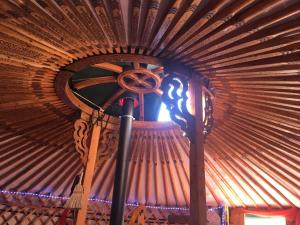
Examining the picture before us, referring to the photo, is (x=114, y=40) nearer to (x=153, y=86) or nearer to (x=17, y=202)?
(x=153, y=86)

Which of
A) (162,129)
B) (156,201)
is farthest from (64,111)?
(156,201)

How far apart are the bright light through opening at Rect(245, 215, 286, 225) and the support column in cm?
249

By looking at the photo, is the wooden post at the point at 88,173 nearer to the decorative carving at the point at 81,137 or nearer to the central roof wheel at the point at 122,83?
the decorative carving at the point at 81,137

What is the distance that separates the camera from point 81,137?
104 inches

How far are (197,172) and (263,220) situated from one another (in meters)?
2.92

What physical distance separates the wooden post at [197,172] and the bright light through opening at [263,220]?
277 cm

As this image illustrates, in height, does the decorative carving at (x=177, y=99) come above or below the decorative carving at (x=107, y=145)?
above

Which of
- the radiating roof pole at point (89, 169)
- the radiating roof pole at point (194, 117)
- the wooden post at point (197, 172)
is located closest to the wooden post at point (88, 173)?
the radiating roof pole at point (89, 169)

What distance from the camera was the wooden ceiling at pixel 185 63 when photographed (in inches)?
59.4

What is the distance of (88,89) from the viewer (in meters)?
3.52

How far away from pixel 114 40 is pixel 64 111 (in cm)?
129

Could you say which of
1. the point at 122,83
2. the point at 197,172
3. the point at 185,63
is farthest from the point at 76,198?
the point at 185,63

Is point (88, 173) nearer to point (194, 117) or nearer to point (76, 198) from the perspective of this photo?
point (76, 198)

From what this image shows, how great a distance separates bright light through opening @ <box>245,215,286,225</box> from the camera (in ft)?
13.0
